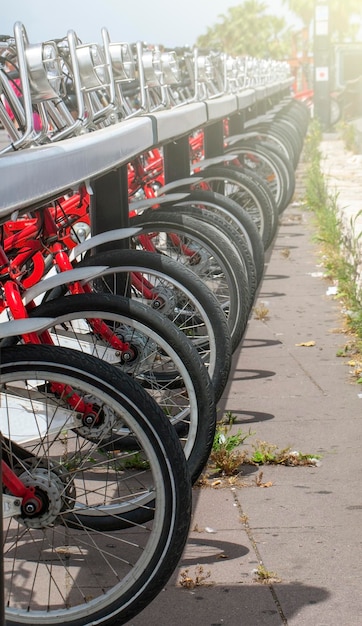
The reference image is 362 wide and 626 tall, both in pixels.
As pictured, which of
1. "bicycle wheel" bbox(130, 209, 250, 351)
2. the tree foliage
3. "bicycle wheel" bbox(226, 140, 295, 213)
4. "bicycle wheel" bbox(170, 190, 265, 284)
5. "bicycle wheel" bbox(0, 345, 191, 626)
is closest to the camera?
"bicycle wheel" bbox(0, 345, 191, 626)

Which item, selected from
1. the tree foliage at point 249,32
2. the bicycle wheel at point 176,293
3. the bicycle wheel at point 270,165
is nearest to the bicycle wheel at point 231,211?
the bicycle wheel at point 176,293

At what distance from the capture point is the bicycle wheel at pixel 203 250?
5.50 m

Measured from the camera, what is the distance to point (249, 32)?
91.9 metres

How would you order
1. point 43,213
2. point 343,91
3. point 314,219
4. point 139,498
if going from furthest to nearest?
point 343,91
point 314,219
point 43,213
point 139,498

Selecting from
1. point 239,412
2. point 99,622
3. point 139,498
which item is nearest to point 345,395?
point 239,412

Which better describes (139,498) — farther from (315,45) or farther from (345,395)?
(315,45)

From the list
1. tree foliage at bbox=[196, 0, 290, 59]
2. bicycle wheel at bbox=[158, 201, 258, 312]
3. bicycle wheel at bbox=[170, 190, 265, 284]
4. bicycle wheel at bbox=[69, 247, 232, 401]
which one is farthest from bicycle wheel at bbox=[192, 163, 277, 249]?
tree foliage at bbox=[196, 0, 290, 59]

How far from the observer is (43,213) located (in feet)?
13.9

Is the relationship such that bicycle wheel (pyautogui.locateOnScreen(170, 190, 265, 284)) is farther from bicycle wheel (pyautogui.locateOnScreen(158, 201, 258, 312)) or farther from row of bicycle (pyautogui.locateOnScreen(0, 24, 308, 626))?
row of bicycle (pyautogui.locateOnScreen(0, 24, 308, 626))

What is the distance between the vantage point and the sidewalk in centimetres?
348

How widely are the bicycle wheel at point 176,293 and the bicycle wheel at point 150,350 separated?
9.5 inches

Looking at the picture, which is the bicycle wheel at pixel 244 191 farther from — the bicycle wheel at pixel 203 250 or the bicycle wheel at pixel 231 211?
the bicycle wheel at pixel 203 250

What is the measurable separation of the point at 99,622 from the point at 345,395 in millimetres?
2948

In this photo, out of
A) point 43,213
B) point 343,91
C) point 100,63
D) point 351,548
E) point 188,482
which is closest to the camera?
point 188,482
